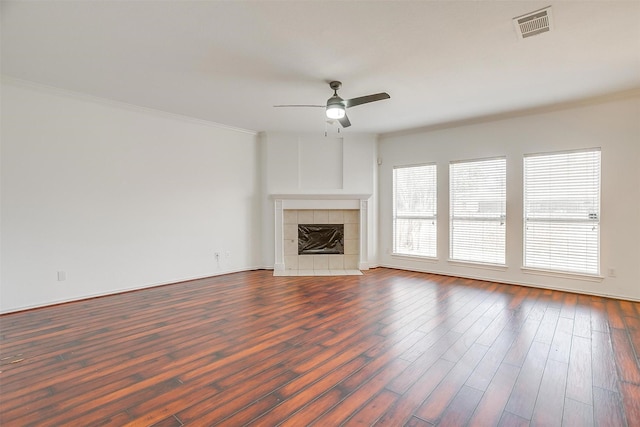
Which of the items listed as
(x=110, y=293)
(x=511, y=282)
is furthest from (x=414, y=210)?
(x=110, y=293)

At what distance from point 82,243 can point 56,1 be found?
9.71ft

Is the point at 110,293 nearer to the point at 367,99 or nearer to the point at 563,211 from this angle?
the point at 367,99

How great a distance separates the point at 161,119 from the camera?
4.88m

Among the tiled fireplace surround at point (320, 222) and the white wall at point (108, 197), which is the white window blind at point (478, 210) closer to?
the tiled fireplace surround at point (320, 222)

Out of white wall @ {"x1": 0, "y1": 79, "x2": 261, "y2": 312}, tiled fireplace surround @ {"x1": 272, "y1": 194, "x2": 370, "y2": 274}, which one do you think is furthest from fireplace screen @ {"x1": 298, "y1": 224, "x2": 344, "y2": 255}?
white wall @ {"x1": 0, "y1": 79, "x2": 261, "y2": 312}

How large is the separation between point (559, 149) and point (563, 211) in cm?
91

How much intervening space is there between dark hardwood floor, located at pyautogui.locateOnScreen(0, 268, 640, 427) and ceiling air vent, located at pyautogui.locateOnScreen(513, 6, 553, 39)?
274 centimetres

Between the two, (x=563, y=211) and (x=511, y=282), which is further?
(x=511, y=282)

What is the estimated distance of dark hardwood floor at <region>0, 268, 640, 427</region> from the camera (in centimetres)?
184

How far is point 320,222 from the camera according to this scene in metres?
6.17

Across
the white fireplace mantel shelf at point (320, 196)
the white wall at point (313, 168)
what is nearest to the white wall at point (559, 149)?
the white wall at point (313, 168)

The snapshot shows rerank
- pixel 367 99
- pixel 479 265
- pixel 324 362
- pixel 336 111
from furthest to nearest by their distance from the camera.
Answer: pixel 479 265 < pixel 336 111 < pixel 367 99 < pixel 324 362

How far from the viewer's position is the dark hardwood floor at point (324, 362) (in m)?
1.84

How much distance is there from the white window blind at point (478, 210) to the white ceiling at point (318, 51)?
3.78 ft
